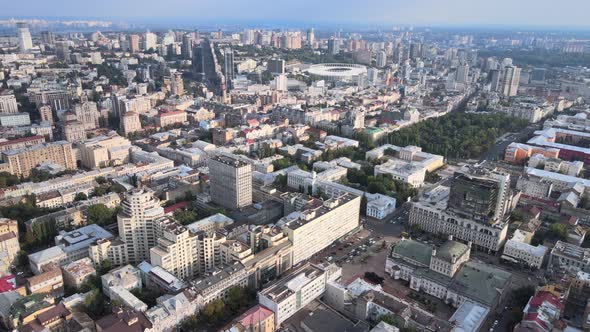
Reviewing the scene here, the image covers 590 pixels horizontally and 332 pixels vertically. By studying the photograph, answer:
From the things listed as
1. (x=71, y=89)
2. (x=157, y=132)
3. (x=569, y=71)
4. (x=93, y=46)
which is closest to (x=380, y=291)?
(x=157, y=132)

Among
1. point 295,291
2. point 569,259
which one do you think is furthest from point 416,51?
point 295,291

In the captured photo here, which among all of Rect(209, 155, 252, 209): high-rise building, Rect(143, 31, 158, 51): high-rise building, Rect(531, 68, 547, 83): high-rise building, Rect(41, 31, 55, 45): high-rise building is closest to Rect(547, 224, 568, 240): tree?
Rect(209, 155, 252, 209): high-rise building

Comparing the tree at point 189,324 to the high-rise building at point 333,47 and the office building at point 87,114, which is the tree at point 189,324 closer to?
the office building at point 87,114

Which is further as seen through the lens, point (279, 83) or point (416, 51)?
point (416, 51)

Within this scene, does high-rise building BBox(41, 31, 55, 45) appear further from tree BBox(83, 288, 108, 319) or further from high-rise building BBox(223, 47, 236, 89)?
tree BBox(83, 288, 108, 319)

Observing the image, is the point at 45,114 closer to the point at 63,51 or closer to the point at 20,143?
the point at 20,143

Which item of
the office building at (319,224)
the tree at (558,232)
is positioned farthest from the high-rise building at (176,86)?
the tree at (558,232)
